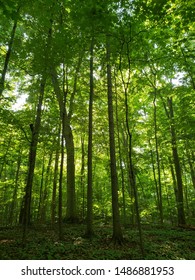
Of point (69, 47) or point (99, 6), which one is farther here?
point (69, 47)

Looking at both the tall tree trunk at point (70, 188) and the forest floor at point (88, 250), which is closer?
the forest floor at point (88, 250)

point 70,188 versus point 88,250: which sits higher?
point 70,188

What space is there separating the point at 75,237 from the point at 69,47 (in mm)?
6810

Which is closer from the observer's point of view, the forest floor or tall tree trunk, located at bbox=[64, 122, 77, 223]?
the forest floor

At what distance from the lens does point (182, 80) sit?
1115 centimetres

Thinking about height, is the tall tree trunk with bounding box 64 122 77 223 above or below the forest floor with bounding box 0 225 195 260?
above

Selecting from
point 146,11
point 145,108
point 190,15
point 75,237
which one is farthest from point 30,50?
point 145,108

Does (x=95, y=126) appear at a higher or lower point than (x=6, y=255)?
higher

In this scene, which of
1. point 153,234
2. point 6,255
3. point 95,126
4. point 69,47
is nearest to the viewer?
point 6,255

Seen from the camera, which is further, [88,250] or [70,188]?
[70,188]

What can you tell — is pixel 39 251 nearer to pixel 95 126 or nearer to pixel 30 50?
pixel 30 50

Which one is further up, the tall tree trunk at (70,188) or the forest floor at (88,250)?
the tall tree trunk at (70,188)

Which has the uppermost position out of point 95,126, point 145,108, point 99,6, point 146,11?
point 145,108
